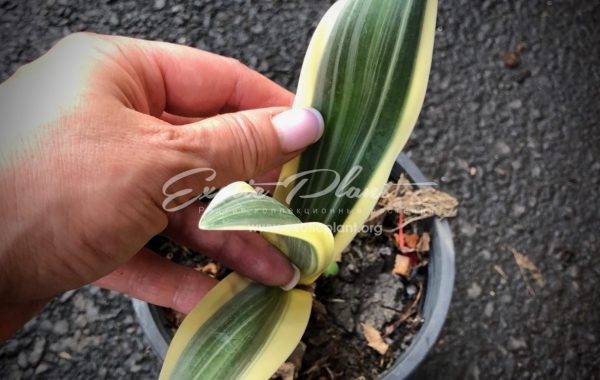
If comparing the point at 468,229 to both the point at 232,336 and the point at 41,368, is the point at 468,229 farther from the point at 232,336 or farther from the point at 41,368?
the point at 41,368

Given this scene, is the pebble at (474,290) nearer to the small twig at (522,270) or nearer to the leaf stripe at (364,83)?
the small twig at (522,270)

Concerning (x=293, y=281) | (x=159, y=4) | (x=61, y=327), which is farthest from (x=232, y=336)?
(x=159, y=4)

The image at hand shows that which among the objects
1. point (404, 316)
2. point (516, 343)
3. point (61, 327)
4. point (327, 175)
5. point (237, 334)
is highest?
point (327, 175)

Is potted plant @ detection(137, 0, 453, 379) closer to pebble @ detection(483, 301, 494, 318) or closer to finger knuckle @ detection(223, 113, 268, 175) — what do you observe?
finger knuckle @ detection(223, 113, 268, 175)

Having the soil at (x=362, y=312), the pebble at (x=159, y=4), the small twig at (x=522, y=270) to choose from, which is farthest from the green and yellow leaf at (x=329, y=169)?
the pebble at (x=159, y=4)

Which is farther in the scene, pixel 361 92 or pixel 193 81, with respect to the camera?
pixel 193 81

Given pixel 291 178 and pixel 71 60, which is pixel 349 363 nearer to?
pixel 291 178
